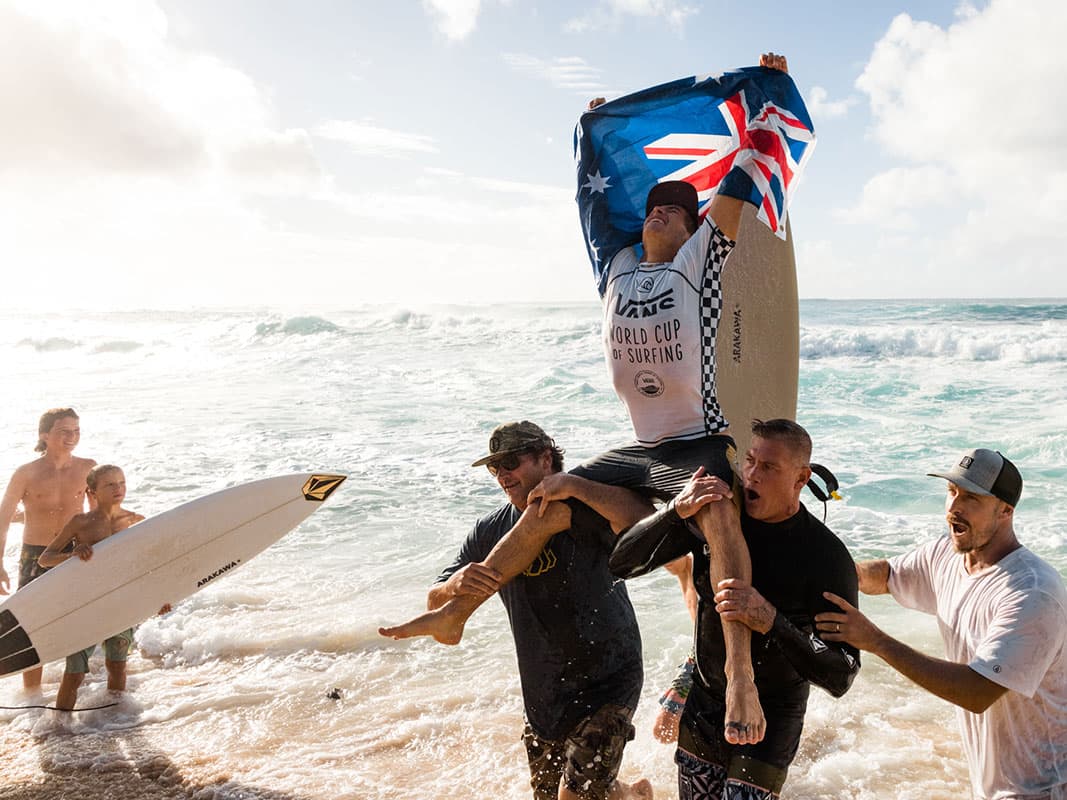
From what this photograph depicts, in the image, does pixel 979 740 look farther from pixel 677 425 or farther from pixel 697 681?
pixel 677 425

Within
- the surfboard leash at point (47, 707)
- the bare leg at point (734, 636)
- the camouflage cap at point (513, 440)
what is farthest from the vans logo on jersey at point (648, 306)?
the surfboard leash at point (47, 707)

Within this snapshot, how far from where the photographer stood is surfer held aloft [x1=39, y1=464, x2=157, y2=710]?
18.5ft

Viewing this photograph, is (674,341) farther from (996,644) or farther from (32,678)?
(32,678)

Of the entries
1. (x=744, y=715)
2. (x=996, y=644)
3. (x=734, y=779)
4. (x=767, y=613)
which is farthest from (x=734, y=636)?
(x=996, y=644)

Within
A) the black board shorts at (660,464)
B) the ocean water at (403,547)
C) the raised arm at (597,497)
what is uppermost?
the black board shorts at (660,464)

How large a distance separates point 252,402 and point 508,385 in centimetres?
561

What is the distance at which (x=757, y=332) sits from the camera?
16.2 ft

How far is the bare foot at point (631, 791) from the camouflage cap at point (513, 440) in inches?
53.6

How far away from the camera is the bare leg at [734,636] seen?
2.82 metres

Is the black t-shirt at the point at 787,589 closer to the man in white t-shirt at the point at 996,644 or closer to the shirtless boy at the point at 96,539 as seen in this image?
the man in white t-shirt at the point at 996,644

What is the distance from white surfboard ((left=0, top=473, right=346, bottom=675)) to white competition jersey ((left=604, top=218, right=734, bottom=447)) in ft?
11.7

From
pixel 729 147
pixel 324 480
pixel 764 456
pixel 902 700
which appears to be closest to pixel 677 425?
pixel 764 456

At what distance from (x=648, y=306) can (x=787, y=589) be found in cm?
130

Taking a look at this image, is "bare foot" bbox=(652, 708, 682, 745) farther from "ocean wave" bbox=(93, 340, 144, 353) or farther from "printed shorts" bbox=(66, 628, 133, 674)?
"ocean wave" bbox=(93, 340, 144, 353)
